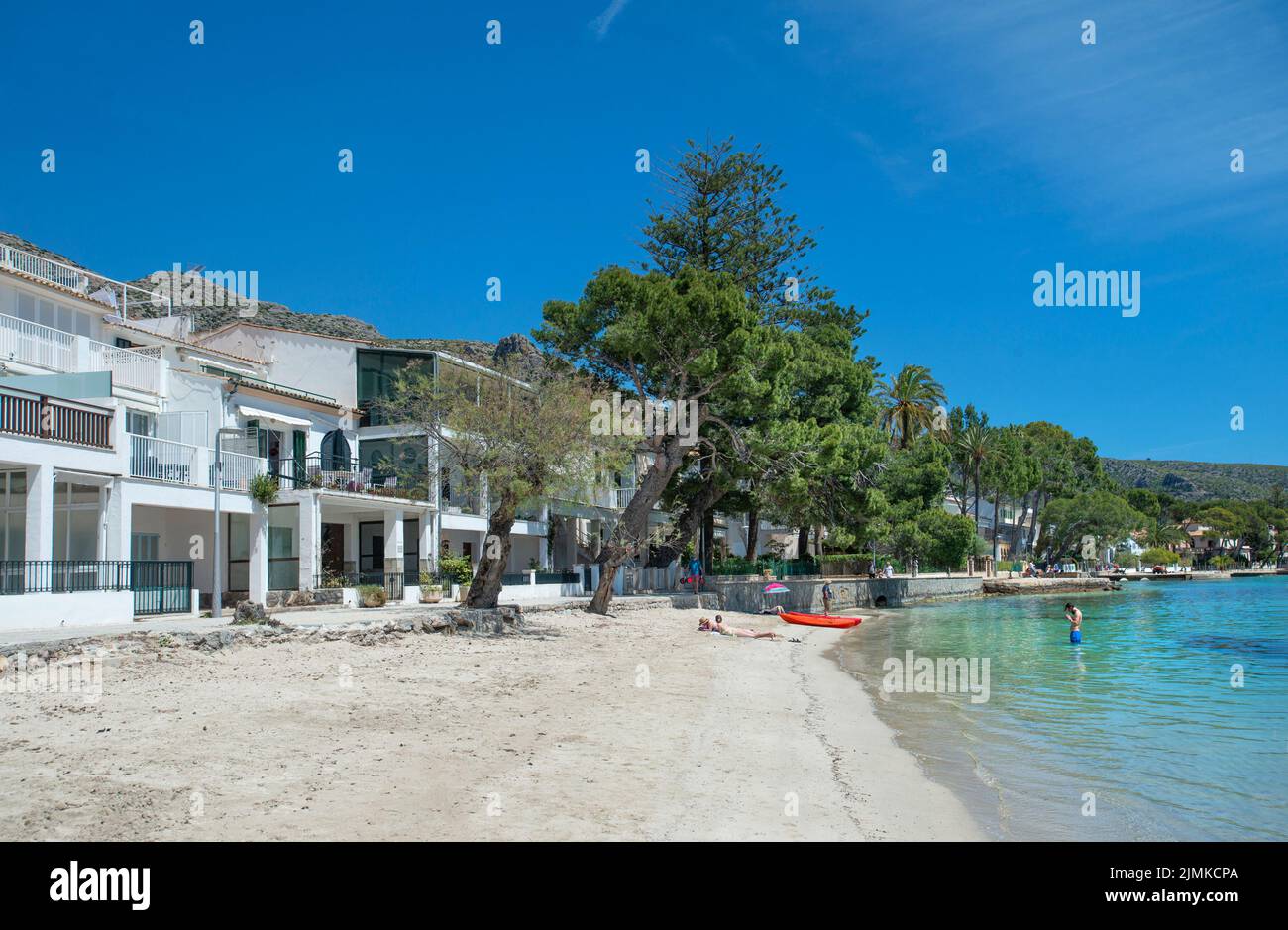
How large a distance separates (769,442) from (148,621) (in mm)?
21944

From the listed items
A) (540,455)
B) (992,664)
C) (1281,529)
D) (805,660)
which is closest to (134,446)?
(540,455)

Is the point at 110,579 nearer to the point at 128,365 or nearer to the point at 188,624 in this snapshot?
the point at 188,624

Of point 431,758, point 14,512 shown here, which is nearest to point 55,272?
point 14,512

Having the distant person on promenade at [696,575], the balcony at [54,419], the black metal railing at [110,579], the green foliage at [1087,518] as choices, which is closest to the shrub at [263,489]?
the black metal railing at [110,579]

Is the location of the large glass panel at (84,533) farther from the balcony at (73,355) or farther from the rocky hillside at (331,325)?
the rocky hillside at (331,325)

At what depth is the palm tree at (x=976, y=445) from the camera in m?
84.1

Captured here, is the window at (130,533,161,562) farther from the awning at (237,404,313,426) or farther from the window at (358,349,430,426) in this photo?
the window at (358,349,430,426)

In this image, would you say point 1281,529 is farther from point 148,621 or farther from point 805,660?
point 148,621

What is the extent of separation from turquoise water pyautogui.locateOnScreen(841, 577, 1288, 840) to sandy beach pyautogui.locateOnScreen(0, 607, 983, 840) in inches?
34.1

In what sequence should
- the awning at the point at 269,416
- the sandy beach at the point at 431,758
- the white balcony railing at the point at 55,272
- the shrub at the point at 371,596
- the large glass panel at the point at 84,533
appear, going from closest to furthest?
the sandy beach at the point at 431,758
the large glass panel at the point at 84,533
the white balcony railing at the point at 55,272
the shrub at the point at 371,596
the awning at the point at 269,416

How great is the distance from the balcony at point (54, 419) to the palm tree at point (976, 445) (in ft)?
250

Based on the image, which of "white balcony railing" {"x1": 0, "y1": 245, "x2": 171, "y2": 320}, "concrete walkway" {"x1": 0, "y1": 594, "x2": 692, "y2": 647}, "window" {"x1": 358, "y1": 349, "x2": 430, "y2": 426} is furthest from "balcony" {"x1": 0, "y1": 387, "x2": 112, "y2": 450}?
"window" {"x1": 358, "y1": 349, "x2": 430, "y2": 426}

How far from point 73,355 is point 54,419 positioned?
23.9 feet
